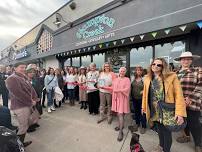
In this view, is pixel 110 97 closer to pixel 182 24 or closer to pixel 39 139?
pixel 39 139

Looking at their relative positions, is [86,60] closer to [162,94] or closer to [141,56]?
[141,56]

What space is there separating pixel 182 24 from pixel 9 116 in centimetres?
429

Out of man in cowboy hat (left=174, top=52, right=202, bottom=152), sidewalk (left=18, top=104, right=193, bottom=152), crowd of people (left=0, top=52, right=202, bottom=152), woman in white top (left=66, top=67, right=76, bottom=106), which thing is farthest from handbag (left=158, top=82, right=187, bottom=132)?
woman in white top (left=66, top=67, right=76, bottom=106)

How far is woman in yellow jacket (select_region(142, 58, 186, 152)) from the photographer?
2678 mm

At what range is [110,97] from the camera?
5.13m

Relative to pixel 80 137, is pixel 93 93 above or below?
above

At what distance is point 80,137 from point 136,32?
136 inches

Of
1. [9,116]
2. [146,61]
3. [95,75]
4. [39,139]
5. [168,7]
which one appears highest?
[168,7]

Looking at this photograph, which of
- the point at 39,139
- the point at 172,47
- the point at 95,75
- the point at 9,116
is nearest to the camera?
the point at 9,116

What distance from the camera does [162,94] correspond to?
284 centimetres

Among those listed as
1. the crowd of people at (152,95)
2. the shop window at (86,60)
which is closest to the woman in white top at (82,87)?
the crowd of people at (152,95)

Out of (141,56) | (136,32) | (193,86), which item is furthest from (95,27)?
(193,86)

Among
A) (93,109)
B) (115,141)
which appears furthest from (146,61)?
(115,141)

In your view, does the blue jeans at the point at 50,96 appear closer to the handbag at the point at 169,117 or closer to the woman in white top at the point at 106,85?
the woman in white top at the point at 106,85
